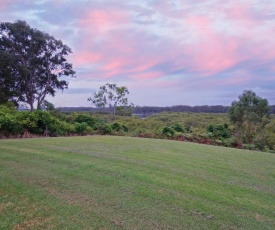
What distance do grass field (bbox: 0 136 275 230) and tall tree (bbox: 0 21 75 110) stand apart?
16.5m

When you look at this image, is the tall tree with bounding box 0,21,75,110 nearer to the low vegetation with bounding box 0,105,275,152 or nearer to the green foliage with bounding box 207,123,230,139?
the low vegetation with bounding box 0,105,275,152

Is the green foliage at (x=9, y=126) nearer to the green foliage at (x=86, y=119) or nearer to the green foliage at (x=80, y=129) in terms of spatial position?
the green foliage at (x=80, y=129)

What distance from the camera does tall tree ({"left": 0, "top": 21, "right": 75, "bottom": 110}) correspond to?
65.9 ft

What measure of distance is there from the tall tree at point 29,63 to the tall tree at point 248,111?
48.8 feet

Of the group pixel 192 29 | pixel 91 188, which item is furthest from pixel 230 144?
pixel 91 188

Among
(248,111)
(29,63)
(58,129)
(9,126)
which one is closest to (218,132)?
(248,111)

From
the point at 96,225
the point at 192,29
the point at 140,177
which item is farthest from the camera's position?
the point at 192,29

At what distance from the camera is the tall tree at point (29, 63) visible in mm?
20087

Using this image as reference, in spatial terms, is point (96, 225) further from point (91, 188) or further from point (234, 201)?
point (234, 201)

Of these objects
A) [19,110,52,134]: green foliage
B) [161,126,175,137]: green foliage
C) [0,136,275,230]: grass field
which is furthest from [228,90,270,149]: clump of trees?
[19,110,52,134]: green foliage

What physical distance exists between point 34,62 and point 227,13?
17441 millimetres

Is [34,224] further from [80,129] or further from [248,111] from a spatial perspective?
[248,111]

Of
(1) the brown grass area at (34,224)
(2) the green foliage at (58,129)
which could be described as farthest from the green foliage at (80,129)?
(1) the brown grass area at (34,224)

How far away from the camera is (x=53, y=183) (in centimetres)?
382
